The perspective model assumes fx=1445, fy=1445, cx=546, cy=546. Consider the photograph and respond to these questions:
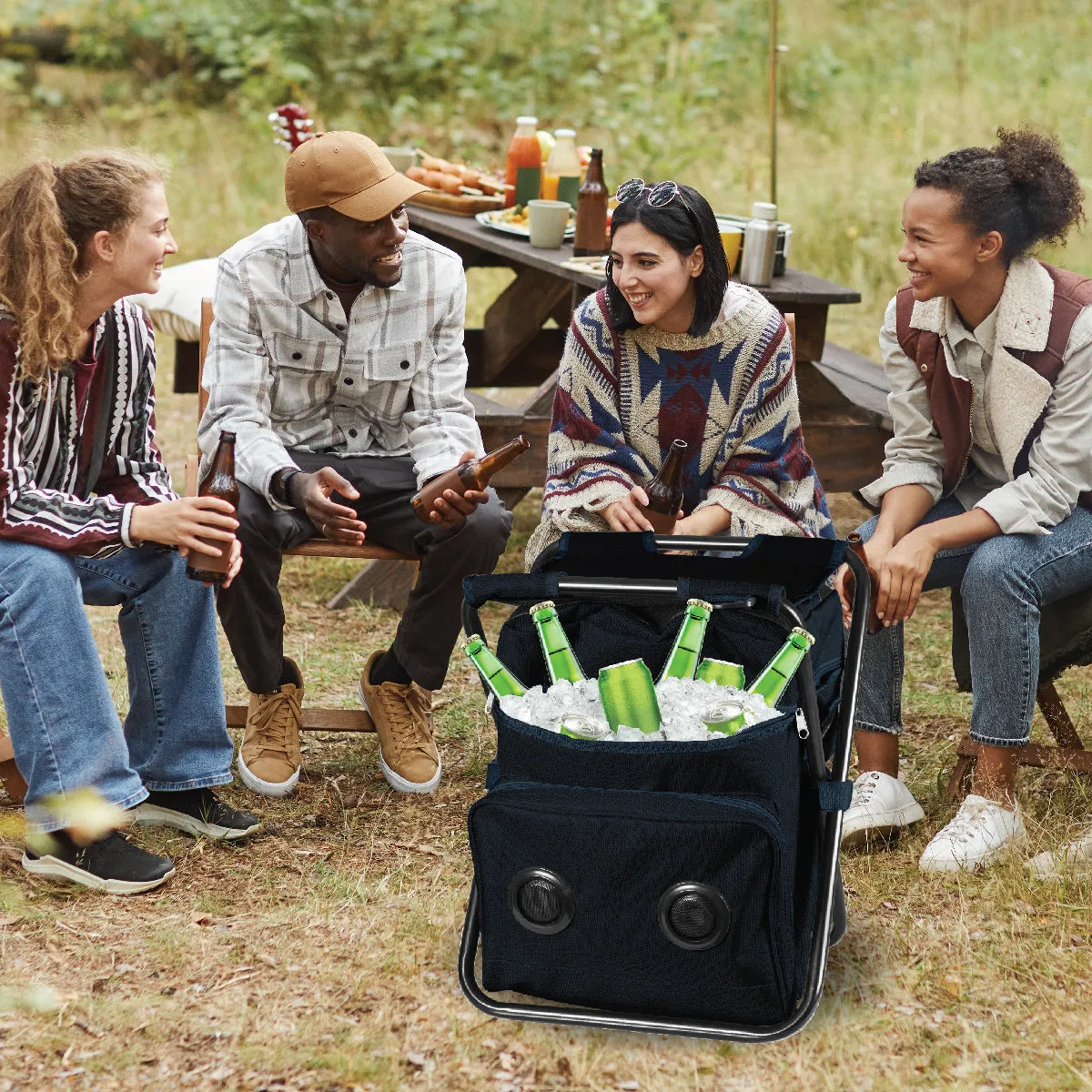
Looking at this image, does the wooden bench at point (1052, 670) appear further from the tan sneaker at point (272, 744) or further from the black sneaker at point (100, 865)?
the black sneaker at point (100, 865)

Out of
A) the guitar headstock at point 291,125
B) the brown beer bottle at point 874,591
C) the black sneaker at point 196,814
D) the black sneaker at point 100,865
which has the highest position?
the guitar headstock at point 291,125

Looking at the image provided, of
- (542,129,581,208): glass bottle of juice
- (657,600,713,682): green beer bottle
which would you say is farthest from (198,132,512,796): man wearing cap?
(542,129,581,208): glass bottle of juice

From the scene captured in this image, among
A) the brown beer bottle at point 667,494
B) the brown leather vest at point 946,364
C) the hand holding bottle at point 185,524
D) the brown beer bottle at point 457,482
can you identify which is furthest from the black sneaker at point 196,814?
the brown leather vest at point 946,364

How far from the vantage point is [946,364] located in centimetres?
312

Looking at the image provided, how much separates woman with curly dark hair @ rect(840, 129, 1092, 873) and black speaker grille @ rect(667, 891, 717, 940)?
0.85m

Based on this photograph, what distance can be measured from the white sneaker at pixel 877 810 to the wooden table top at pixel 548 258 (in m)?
1.49

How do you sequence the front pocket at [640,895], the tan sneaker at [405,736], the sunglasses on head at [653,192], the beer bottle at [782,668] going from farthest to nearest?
the tan sneaker at [405,736]
the sunglasses on head at [653,192]
the beer bottle at [782,668]
the front pocket at [640,895]

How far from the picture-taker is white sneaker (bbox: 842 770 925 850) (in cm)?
304

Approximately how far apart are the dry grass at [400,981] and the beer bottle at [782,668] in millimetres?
577

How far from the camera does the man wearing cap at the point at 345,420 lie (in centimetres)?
319

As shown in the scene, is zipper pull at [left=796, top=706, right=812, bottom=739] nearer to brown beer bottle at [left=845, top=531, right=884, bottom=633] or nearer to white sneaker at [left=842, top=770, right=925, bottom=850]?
brown beer bottle at [left=845, top=531, right=884, bottom=633]

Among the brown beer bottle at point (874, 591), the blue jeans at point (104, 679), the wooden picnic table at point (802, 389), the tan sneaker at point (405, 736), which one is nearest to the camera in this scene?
the blue jeans at point (104, 679)

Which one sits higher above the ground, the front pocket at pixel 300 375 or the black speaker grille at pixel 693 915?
the front pocket at pixel 300 375

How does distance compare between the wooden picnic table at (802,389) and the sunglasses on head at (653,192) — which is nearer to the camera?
the sunglasses on head at (653,192)
